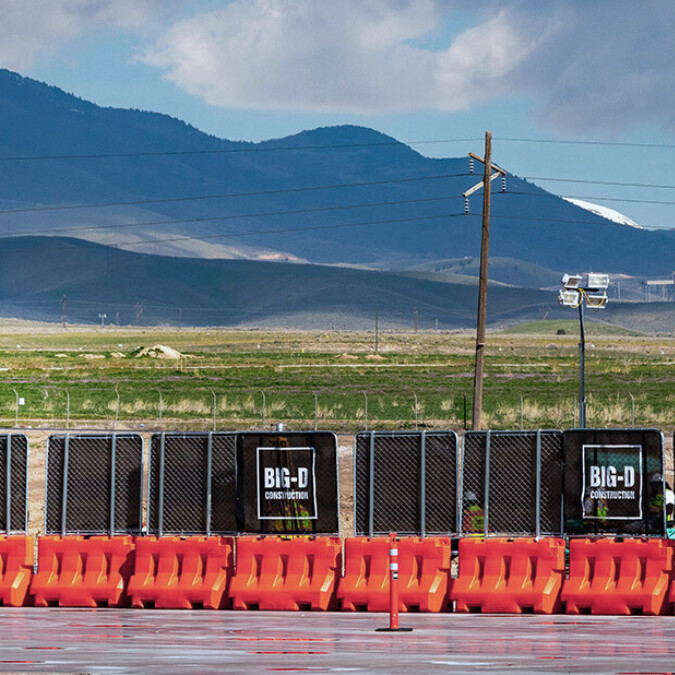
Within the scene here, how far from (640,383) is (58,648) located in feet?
197

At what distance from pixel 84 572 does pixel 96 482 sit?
3.86 ft

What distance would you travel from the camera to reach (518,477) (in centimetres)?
1728

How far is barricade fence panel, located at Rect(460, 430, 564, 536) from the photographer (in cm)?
1712

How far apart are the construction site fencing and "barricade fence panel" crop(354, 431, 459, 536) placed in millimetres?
2975

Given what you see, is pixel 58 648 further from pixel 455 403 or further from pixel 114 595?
pixel 455 403

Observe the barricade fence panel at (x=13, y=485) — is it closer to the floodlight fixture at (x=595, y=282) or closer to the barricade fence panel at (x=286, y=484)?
the barricade fence panel at (x=286, y=484)

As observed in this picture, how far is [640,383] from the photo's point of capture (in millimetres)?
70938

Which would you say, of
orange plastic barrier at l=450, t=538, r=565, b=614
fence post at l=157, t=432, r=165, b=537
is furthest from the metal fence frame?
orange plastic barrier at l=450, t=538, r=565, b=614

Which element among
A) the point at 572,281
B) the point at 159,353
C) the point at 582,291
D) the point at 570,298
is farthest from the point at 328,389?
the point at 159,353

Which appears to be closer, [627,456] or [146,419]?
[627,456]

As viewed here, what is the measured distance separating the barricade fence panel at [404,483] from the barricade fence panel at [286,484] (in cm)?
44

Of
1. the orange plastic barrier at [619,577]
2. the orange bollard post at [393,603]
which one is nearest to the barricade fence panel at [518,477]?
the orange plastic barrier at [619,577]

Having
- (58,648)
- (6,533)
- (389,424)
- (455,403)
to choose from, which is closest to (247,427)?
(389,424)

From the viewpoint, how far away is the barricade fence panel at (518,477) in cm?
1712
